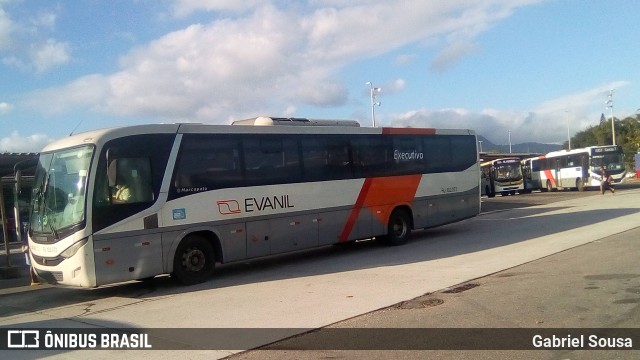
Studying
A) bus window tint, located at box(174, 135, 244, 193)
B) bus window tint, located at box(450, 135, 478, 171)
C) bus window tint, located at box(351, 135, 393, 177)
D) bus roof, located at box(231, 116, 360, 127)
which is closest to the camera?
bus window tint, located at box(174, 135, 244, 193)

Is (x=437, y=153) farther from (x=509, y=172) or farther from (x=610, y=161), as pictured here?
(x=509, y=172)

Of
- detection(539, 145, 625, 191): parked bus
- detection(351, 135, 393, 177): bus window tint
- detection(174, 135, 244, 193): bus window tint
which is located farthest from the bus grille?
detection(539, 145, 625, 191): parked bus

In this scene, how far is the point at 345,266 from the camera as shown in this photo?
13.5 meters

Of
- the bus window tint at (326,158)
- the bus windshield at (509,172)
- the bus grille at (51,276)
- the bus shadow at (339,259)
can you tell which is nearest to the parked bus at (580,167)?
the bus windshield at (509,172)

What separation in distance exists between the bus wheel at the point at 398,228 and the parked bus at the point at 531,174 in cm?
3388

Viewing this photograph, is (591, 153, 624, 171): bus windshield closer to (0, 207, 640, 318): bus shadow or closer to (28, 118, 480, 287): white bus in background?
(0, 207, 640, 318): bus shadow

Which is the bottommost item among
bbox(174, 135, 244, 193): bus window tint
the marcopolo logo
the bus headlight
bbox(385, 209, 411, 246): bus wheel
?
the marcopolo logo

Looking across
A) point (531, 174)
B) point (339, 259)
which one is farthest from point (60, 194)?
point (531, 174)

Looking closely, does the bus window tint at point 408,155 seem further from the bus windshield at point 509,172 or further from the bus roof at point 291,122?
the bus windshield at point 509,172

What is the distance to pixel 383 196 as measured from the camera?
1623 cm

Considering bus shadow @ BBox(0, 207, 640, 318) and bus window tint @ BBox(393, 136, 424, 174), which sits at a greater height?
bus window tint @ BBox(393, 136, 424, 174)

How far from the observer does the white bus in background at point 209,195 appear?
10742 millimetres

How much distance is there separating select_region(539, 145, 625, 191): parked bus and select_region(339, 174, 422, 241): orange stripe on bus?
2633 centimetres

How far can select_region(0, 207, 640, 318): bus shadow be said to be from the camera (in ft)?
37.7
